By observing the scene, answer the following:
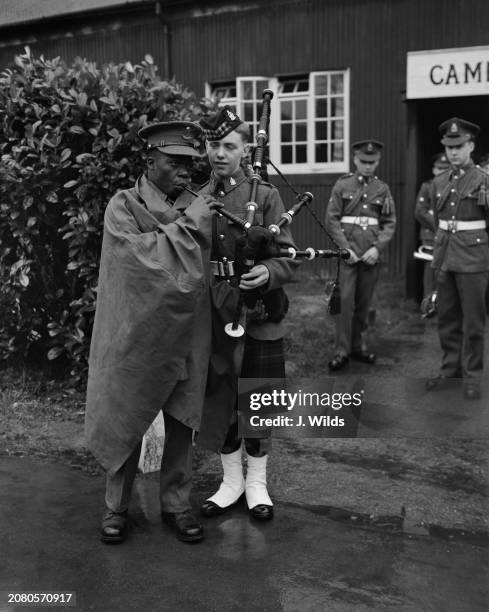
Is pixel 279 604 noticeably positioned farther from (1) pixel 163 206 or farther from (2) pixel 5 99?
(2) pixel 5 99

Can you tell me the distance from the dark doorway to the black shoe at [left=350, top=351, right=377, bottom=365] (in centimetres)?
281

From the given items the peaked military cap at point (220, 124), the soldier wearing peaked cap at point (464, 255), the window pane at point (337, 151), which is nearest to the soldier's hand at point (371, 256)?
the soldier wearing peaked cap at point (464, 255)

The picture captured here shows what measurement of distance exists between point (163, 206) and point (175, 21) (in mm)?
11341

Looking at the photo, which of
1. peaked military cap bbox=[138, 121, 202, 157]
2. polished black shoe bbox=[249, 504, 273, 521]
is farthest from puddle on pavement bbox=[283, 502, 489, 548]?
peaked military cap bbox=[138, 121, 202, 157]

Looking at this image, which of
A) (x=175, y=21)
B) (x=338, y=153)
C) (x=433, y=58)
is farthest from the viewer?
(x=175, y=21)

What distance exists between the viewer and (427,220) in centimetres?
875

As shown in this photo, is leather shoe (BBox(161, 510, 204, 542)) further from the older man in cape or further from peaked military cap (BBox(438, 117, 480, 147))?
peaked military cap (BBox(438, 117, 480, 147))

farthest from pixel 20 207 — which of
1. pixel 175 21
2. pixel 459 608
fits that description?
pixel 175 21

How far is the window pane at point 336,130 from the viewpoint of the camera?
12.9 metres

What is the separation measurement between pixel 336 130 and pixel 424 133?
8.71 feet

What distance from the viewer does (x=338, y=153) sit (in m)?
13.0

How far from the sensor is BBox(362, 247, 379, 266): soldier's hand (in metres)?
7.25

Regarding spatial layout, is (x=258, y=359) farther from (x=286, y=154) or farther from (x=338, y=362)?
(x=286, y=154)

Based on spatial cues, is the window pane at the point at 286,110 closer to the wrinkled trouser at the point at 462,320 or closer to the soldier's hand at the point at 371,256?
the soldier's hand at the point at 371,256
